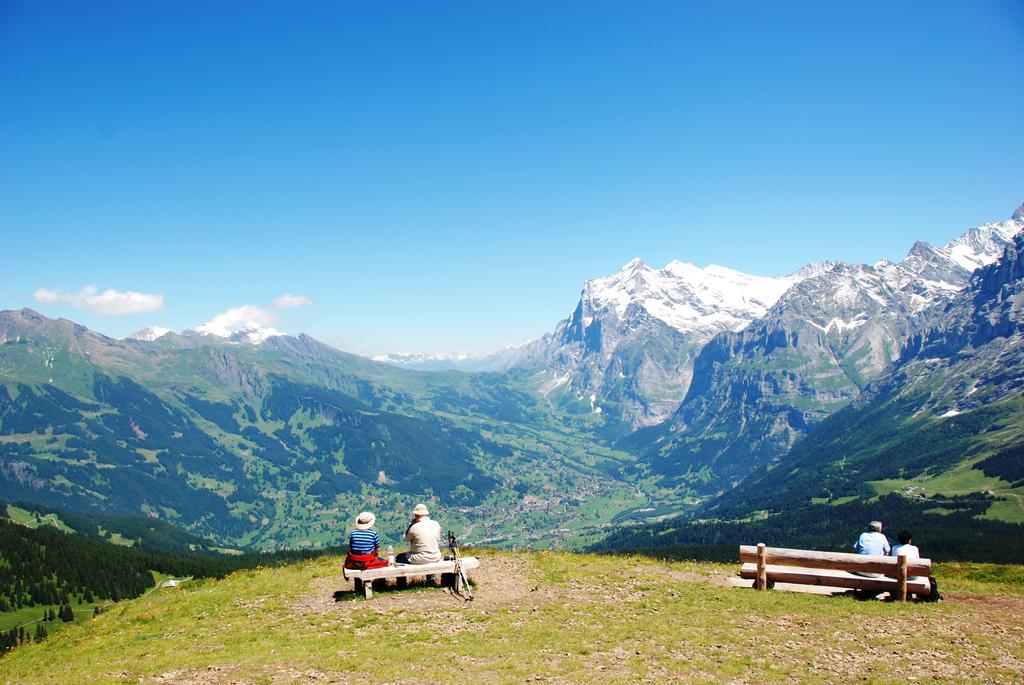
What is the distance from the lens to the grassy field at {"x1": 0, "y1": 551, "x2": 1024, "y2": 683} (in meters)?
20.7

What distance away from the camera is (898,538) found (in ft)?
95.0

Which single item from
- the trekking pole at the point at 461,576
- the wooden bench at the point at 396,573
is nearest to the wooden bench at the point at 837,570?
the trekking pole at the point at 461,576

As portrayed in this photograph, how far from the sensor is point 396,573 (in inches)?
1164

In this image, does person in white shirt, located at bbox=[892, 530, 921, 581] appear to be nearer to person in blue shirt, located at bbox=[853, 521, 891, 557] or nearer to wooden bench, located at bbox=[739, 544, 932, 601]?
wooden bench, located at bbox=[739, 544, 932, 601]

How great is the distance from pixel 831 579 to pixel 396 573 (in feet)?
69.3

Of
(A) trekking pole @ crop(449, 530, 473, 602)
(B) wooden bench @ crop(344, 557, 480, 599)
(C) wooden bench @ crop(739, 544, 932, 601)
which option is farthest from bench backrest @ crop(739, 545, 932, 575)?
(B) wooden bench @ crop(344, 557, 480, 599)

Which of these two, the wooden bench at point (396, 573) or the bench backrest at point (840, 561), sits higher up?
the bench backrest at point (840, 561)

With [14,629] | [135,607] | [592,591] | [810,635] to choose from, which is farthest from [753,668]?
[14,629]

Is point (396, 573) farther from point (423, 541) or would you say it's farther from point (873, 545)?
point (873, 545)

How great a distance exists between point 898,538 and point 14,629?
212 m

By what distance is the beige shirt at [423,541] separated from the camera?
1182 inches

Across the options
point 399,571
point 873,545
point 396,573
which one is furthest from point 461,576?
point 873,545

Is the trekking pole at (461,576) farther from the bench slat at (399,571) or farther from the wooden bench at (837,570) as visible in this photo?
the wooden bench at (837,570)

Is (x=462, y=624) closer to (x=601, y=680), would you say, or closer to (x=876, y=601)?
(x=601, y=680)
